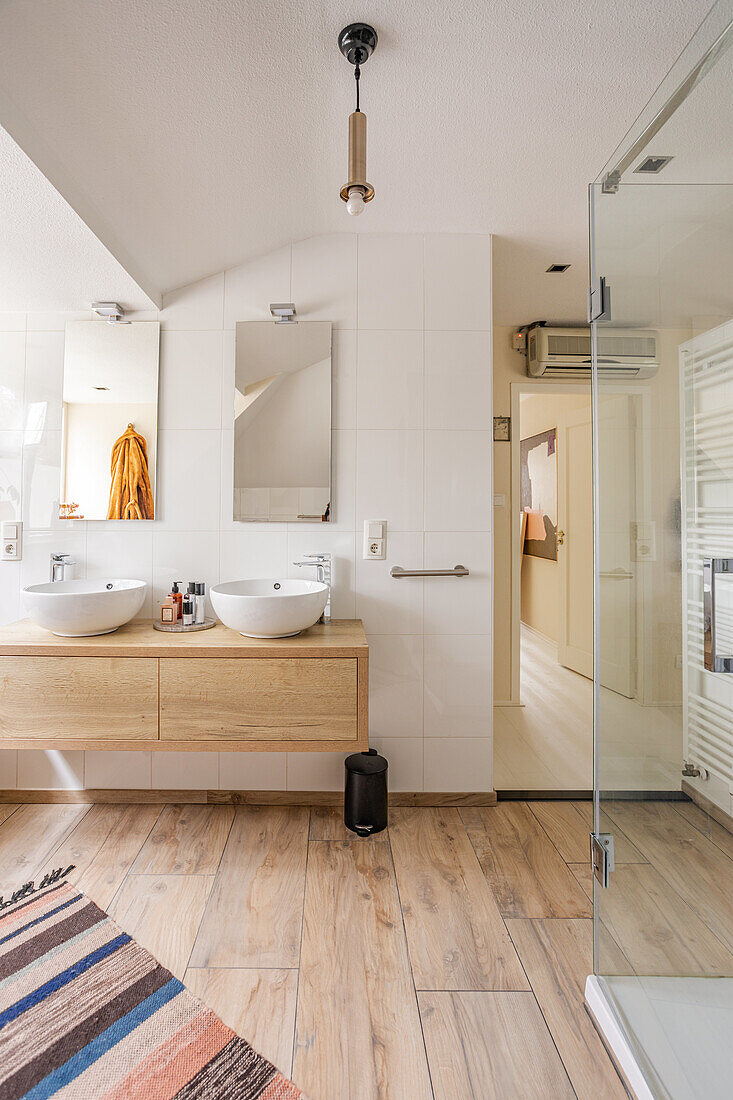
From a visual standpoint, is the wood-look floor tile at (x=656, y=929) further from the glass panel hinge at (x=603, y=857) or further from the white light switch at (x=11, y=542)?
the white light switch at (x=11, y=542)

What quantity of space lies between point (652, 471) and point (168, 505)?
187cm

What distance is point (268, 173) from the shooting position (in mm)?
1943

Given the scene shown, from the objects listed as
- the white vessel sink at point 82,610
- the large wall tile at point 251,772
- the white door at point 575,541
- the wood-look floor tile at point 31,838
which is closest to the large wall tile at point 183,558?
the white vessel sink at point 82,610

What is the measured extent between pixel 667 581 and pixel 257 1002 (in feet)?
4.35

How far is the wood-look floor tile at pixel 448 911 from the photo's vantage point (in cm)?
152

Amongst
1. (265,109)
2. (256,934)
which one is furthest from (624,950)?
(265,109)

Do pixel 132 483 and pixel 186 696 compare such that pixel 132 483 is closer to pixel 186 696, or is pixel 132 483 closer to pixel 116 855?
pixel 186 696

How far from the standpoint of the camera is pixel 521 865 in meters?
2.02

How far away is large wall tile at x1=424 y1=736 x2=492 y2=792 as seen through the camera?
2453 millimetres

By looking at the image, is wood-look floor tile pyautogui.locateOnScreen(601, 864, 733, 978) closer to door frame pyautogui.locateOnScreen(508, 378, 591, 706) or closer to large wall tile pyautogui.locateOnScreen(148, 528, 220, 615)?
large wall tile pyautogui.locateOnScreen(148, 528, 220, 615)

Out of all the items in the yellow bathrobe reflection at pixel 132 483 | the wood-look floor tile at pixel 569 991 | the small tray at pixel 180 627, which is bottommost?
the wood-look floor tile at pixel 569 991

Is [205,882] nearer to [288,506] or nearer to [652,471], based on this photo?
[288,506]

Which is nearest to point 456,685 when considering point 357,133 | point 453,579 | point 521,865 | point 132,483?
point 453,579

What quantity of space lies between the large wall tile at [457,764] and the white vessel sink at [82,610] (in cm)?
128
